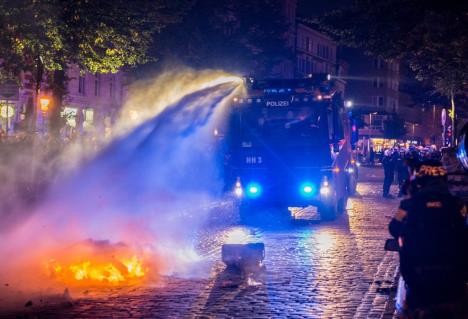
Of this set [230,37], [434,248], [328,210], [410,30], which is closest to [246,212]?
[328,210]

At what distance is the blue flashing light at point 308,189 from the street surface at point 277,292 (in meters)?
4.38

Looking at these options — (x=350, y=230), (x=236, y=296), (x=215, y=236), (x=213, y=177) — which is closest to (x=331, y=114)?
(x=350, y=230)

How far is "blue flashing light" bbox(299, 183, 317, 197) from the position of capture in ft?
62.8

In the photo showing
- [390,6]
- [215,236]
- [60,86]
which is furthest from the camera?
[60,86]

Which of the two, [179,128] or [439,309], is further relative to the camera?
[179,128]

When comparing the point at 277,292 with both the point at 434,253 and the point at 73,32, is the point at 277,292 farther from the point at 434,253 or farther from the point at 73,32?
the point at 73,32

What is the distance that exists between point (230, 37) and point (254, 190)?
2299cm

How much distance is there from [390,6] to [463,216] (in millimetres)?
17101

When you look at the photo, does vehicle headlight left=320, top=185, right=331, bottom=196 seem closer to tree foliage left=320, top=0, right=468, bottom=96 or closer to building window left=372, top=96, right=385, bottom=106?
tree foliage left=320, top=0, right=468, bottom=96

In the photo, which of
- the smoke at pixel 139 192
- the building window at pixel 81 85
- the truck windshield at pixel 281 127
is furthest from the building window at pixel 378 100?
the truck windshield at pixel 281 127

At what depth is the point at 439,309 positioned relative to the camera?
522cm

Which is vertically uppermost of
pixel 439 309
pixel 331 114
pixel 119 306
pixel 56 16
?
pixel 56 16

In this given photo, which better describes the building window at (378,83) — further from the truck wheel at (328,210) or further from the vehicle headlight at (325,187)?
the vehicle headlight at (325,187)

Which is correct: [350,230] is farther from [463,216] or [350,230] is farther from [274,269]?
[463,216]
